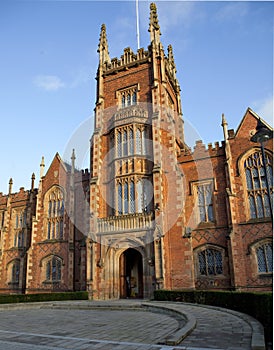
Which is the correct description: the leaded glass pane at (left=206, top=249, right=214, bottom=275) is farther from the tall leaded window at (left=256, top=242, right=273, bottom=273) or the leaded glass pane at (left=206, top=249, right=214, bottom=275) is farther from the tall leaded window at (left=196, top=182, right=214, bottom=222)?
the tall leaded window at (left=256, top=242, right=273, bottom=273)

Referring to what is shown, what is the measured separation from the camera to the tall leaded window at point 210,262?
21719 millimetres

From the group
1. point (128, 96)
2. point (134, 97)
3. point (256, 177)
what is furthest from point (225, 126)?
point (128, 96)

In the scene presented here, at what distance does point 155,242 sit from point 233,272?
5.75 m

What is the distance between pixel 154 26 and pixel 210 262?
2300cm

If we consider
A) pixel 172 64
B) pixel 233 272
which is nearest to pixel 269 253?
pixel 233 272

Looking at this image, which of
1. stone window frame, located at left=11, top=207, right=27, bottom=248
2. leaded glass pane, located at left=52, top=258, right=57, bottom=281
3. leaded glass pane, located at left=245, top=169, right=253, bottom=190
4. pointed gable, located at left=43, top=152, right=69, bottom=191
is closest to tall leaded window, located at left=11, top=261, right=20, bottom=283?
stone window frame, located at left=11, top=207, right=27, bottom=248

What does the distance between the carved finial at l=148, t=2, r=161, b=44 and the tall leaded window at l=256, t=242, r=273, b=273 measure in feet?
68.0

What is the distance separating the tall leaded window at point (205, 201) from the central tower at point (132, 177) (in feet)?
6.02

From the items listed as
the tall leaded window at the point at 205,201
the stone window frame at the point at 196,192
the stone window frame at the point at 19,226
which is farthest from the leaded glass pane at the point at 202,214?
the stone window frame at the point at 19,226

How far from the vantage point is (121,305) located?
1745 centimetres

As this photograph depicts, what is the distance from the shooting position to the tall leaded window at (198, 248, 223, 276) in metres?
21.7

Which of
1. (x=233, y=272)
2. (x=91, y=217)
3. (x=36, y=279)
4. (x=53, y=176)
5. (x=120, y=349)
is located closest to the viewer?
(x=120, y=349)

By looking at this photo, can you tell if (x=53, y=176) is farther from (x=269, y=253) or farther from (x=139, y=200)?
(x=269, y=253)

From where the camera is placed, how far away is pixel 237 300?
45.3 feet
